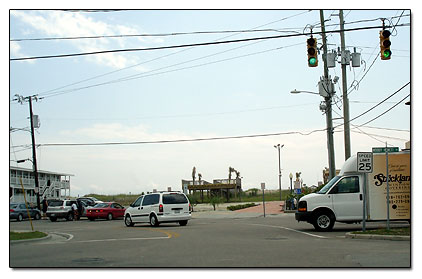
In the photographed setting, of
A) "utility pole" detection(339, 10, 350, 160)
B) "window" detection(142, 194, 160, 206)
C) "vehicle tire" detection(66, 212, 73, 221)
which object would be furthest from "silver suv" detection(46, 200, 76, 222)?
"utility pole" detection(339, 10, 350, 160)

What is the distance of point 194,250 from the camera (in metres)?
13.1

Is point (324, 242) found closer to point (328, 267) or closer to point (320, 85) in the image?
point (328, 267)

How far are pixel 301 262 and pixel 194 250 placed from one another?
3487mm

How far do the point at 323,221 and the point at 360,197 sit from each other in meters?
1.64

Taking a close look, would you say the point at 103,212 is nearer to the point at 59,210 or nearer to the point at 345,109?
the point at 59,210

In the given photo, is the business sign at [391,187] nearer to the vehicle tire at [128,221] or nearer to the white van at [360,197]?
the white van at [360,197]

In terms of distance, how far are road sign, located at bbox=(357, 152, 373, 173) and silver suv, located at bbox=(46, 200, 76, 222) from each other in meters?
25.8

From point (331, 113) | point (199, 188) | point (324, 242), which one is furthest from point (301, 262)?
point (199, 188)

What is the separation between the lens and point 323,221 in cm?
1956

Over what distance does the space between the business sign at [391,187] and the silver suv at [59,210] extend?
24.9 metres

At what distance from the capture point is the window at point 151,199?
2486 centimetres

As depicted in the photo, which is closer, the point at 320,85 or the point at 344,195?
the point at 344,195

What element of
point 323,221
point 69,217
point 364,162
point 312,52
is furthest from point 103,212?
point 364,162

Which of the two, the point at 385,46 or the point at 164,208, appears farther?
the point at 164,208
